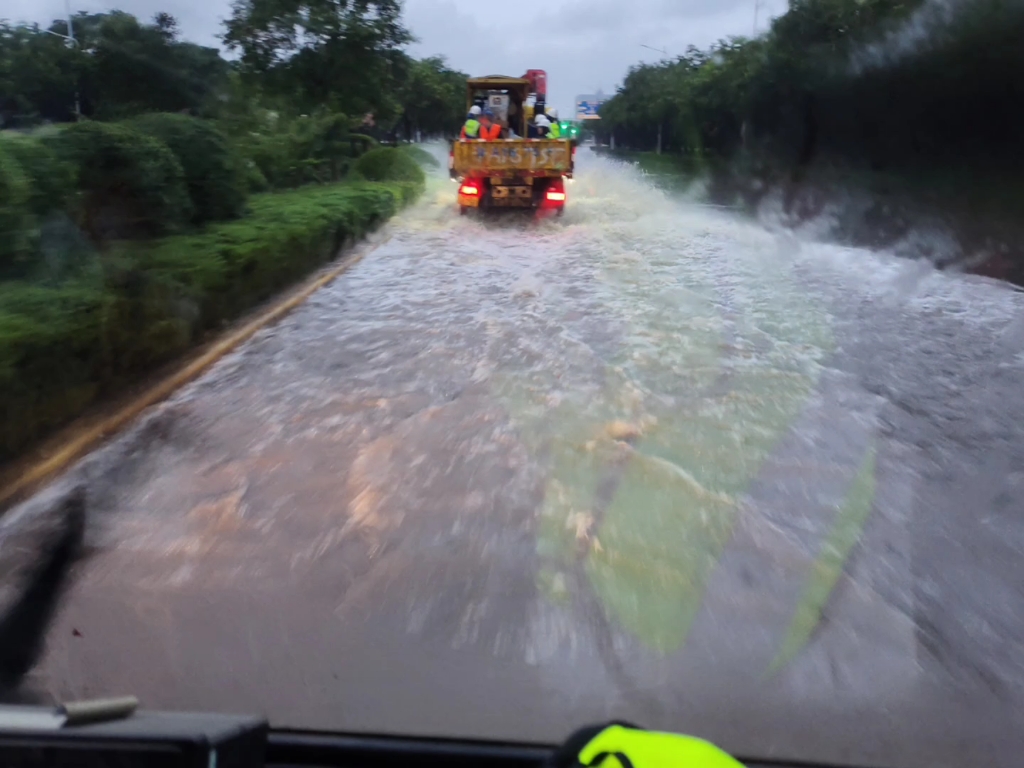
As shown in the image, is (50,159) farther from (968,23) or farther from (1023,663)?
(968,23)

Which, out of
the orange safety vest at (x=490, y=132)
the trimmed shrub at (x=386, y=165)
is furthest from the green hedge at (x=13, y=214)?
the orange safety vest at (x=490, y=132)

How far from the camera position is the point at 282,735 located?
2953 millimetres

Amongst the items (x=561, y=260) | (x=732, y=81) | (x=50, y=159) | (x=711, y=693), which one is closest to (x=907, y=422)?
(x=711, y=693)

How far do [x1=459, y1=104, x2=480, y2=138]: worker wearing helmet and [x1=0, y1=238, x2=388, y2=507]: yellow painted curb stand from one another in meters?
10.3

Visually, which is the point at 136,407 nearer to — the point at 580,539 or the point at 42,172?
the point at 42,172

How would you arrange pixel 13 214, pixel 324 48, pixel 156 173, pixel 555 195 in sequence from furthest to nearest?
1. pixel 555 195
2. pixel 324 48
3. pixel 156 173
4. pixel 13 214

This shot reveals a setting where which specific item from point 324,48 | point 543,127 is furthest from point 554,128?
point 324,48

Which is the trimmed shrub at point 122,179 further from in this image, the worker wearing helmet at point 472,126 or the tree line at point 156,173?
the worker wearing helmet at point 472,126

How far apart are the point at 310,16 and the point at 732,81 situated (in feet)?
19.8

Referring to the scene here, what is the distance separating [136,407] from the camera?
764 cm

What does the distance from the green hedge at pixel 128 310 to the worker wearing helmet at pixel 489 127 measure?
992 cm

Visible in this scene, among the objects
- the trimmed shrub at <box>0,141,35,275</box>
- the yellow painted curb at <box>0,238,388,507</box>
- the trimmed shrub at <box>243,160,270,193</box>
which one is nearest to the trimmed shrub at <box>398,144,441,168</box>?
the trimmed shrub at <box>243,160,270,193</box>

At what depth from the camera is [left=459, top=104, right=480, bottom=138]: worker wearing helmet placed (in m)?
22.4

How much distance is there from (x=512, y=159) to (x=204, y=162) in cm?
1261
